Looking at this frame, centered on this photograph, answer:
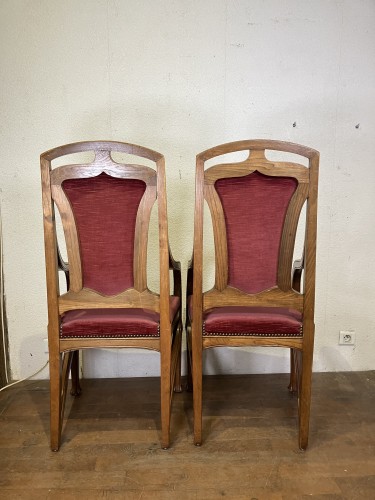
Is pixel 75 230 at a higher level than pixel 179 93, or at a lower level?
lower

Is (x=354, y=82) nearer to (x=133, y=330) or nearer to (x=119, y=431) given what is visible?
(x=133, y=330)

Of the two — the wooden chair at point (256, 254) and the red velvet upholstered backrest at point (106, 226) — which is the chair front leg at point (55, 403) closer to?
the red velvet upholstered backrest at point (106, 226)

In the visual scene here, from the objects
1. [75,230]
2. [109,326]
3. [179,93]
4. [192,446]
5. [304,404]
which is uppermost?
[179,93]

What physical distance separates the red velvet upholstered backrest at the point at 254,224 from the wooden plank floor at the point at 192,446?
2.24ft

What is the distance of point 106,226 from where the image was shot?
60.8 inches

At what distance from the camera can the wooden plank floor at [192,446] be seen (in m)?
1.40

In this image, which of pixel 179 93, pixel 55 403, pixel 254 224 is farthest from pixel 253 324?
pixel 179 93

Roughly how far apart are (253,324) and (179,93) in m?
1.36

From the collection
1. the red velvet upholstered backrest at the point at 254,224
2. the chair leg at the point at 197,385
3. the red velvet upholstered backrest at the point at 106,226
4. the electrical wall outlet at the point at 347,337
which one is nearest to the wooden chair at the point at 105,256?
the red velvet upholstered backrest at the point at 106,226

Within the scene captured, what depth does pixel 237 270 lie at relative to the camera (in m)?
1.60

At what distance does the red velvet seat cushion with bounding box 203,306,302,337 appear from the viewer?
61.9 inches

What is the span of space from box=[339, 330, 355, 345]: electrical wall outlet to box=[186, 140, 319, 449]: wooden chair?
861 mm

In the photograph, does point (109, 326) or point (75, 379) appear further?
point (75, 379)

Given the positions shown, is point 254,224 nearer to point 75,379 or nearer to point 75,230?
point 75,230
